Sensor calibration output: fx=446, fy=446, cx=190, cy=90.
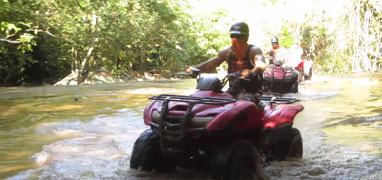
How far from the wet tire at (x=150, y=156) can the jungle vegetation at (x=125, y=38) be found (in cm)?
830

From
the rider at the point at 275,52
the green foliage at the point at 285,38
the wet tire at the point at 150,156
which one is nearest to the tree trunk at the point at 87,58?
the green foliage at the point at 285,38

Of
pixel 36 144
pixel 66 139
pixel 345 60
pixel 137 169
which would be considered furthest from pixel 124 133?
pixel 345 60

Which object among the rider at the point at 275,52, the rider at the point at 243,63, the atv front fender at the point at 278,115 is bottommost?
the atv front fender at the point at 278,115

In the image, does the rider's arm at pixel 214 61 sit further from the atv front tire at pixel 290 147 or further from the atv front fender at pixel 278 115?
the atv front tire at pixel 290 147

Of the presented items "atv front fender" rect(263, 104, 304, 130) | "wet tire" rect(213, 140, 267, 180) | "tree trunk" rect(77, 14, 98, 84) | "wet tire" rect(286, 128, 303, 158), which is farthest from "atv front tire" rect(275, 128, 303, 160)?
"tree trunk" rect(77, 14, 98, 84)

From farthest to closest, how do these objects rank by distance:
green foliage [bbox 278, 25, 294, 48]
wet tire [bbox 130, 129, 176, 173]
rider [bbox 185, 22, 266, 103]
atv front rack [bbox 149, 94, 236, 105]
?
green foliage [bbox 278, 25, 294, 48] → rider [bbox 185, 22, 266, 103] → wet tire [bbox 130, 129, 176, 173] → atv front rack [bbox 149, 94, 236, 105]

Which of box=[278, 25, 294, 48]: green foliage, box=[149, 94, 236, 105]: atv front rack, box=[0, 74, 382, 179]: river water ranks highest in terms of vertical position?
box=[278, 25, 294, 48]: green foliage

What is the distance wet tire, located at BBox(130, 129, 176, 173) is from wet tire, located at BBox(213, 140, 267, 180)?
70 centimetres

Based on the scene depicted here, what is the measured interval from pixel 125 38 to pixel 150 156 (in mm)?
18348

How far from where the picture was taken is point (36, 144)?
6012mm

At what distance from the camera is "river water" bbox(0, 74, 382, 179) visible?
4.46 m

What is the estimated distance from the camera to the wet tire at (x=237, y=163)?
12.0ft

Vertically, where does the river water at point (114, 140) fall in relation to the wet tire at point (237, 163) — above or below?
below

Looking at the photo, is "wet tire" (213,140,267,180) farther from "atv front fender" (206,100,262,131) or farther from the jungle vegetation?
the jungle vegetation
